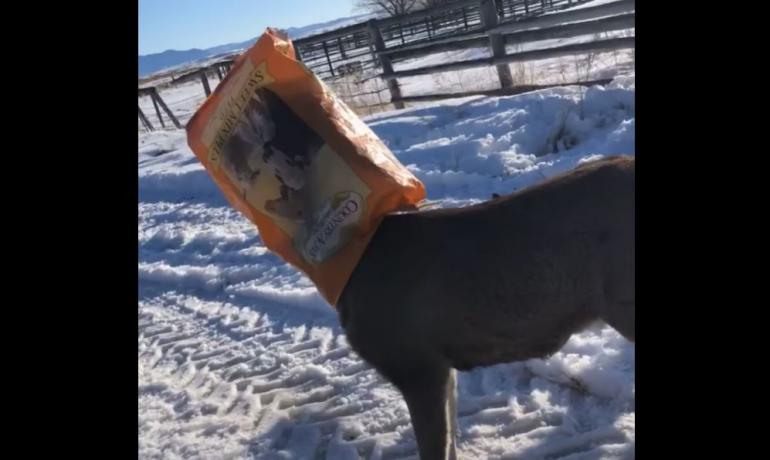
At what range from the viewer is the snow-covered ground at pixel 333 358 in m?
3.27

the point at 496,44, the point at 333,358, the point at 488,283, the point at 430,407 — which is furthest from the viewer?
the point at 496,44

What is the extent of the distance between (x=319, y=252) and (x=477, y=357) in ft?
2.63

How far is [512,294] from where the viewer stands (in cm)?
257

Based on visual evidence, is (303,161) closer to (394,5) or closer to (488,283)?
(488,283)

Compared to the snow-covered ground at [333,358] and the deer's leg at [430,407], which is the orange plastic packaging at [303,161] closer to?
the deer's leg at [430,407]

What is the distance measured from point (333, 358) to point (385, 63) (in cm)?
912

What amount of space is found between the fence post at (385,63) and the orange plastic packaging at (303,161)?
9671 mm

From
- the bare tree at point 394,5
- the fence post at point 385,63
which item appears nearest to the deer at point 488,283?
the fence post at point 385,63

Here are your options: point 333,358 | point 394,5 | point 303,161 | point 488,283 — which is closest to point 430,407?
point 488,283

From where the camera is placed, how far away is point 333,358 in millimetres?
4211

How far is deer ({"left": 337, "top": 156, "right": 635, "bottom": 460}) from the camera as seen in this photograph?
2.50 m
